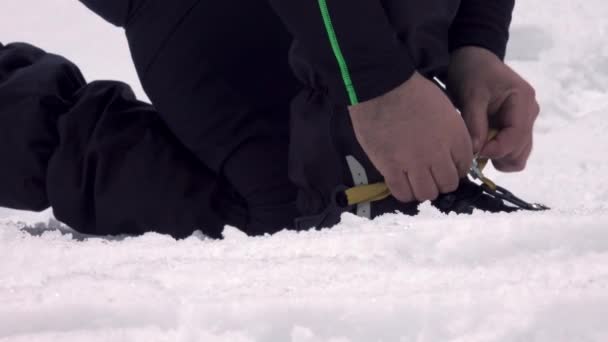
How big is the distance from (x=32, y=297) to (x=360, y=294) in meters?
0.24

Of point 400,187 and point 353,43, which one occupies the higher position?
point 353,43

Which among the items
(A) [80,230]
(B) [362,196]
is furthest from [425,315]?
(A) [80,230]

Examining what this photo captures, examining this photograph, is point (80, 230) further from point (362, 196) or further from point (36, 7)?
point (36, 7)

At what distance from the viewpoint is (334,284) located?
0.45 meters

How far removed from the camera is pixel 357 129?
0.66 metres

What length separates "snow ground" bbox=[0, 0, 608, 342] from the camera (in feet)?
1.35

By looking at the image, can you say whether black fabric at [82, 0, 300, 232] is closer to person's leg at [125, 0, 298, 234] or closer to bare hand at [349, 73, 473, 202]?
person's leg at [125, 0, 298, 234]

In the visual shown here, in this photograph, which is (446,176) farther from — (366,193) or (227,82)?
(227,82)

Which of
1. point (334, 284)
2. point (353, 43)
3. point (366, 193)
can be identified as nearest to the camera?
point (334, 284)

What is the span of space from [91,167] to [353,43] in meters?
0.43

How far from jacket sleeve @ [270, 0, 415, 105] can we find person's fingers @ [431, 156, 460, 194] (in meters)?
0.11

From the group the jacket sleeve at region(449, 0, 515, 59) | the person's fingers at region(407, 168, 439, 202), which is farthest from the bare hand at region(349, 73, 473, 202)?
the jacket sleeve at region(449, 0, 515, 59)

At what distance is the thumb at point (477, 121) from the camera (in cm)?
76

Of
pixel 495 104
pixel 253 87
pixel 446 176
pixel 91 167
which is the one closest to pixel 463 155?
pixel 446 176
